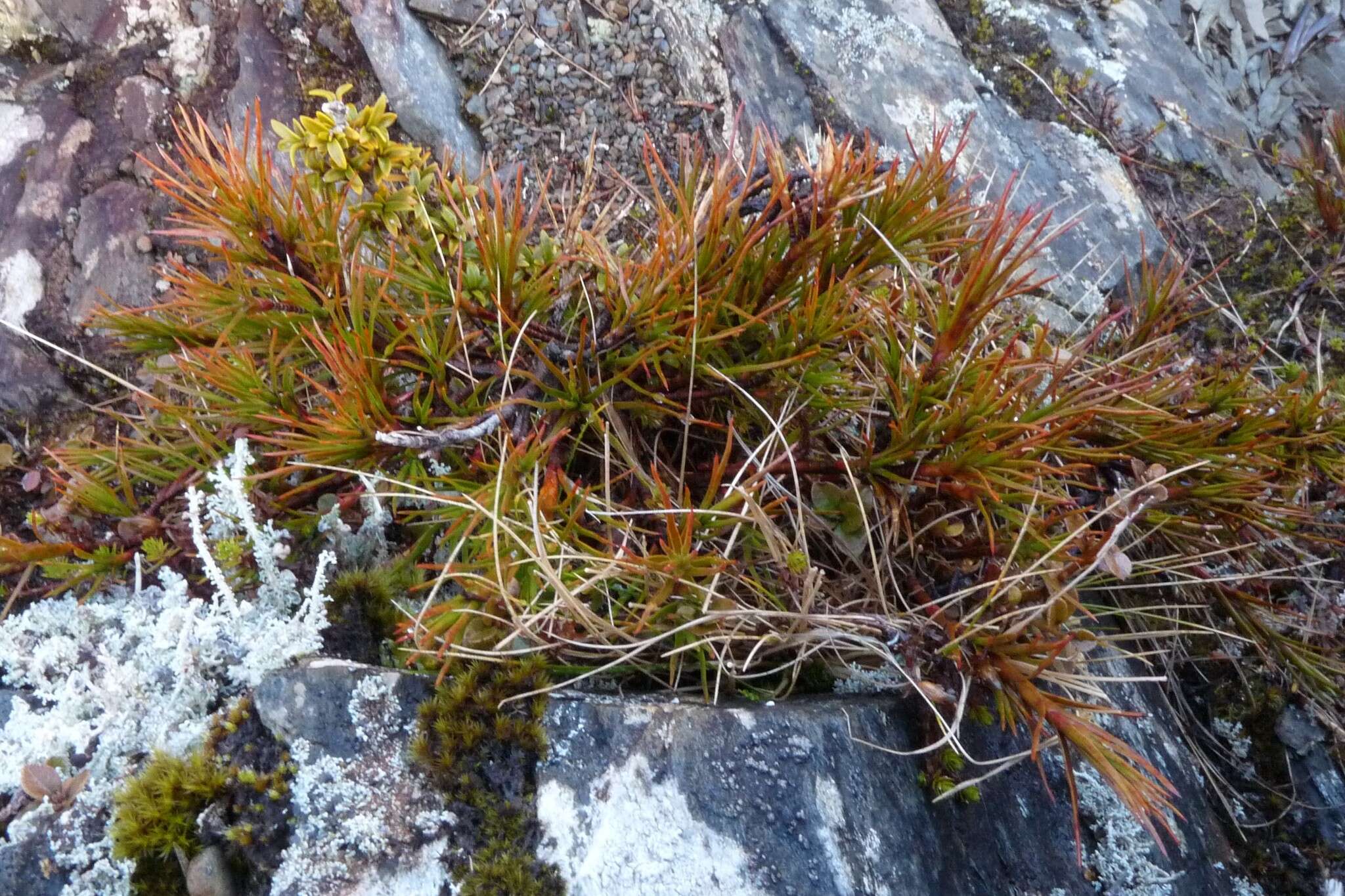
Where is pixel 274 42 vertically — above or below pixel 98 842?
above

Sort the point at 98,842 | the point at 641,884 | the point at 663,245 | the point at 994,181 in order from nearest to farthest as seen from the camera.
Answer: the point at 641,884, the point at 98,842, the point at 663,245, the point at 994,181

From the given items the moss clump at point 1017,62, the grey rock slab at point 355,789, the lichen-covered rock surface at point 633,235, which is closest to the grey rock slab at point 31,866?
the lichen-covered rock surface at point 633,235

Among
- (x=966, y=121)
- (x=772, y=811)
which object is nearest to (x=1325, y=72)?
(x=966, y=121)

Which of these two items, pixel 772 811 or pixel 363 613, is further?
pixel 363 613

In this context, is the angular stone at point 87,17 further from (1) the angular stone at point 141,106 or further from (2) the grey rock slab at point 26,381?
(2) the grey rock slab at point 26,381

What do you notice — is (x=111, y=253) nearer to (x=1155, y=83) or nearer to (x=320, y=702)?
(x=320, y=702)

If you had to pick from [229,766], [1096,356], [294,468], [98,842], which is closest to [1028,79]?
[1096,356]

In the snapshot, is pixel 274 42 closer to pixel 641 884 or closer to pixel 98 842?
pixel 98 842
